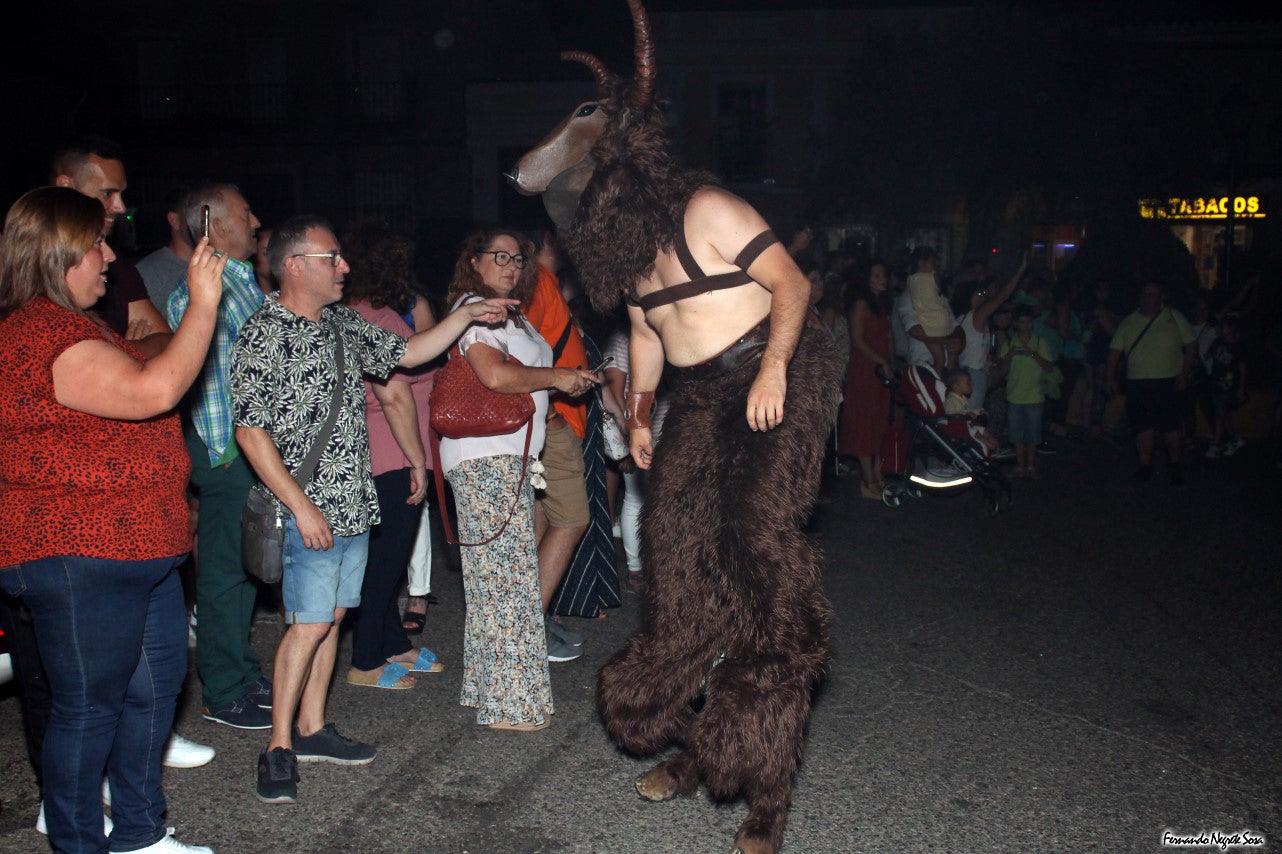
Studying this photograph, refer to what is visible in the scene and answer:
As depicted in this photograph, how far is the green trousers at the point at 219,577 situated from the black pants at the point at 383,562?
560 millimetres

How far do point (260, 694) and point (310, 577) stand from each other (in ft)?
3.83

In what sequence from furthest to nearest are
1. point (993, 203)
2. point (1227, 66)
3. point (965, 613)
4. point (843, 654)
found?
1. point (1227, 66)
2. point (993, 203)
3. point (965, 613)
4. point (843, 654)

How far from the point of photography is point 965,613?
6176 mm

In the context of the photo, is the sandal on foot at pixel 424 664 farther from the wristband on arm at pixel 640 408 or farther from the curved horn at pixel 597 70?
the curved horn at pixel 597 70

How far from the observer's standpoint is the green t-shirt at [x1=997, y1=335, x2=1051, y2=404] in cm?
1116

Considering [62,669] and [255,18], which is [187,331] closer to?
[62,669]

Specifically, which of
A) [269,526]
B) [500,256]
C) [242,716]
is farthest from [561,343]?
[242,716]

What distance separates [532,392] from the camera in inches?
177

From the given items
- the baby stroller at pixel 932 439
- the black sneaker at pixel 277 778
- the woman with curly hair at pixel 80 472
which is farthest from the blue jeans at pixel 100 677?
the baby stroller at pixel 932 439

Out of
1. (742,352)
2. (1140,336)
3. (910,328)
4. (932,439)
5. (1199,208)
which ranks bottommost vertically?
(932,439)

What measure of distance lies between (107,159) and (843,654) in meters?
4.07

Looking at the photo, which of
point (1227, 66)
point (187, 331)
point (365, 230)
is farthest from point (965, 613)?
point (1227, 66)

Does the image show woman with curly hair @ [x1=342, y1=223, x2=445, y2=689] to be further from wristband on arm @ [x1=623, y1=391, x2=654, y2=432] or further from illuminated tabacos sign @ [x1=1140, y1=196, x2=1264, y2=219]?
illuminated tabacos sign @ [x1=1140, y1=196, x2=1264, y2=219]

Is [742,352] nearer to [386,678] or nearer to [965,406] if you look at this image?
[386,678]
